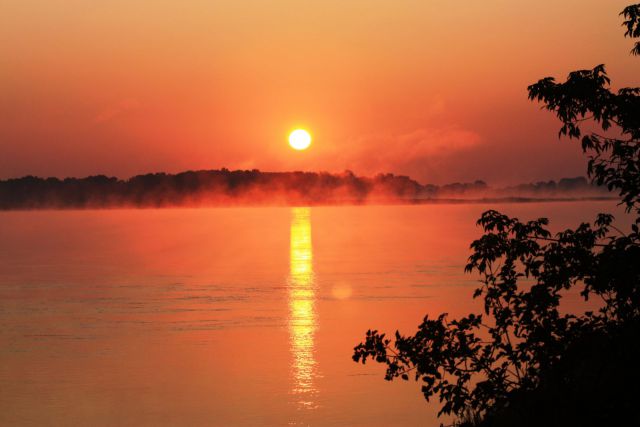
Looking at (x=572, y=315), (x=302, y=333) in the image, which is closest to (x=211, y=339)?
(x=302, y=333)

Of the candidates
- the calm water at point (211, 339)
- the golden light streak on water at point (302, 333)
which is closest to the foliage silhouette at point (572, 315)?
the calm water at point (211, 339)

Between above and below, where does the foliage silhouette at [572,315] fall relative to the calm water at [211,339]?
above

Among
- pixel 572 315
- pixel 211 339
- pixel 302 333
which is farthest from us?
pixel 302 333

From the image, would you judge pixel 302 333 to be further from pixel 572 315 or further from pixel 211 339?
pixel 572 315

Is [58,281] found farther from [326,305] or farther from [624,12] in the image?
[624,12]

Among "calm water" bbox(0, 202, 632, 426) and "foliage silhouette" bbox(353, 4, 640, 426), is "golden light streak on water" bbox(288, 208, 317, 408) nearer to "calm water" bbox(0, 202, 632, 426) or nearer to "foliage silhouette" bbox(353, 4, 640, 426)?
"calm water" bbox(0, 202, 632, 426)

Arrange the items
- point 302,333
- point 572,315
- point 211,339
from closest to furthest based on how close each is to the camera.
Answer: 1. point 572,315
2. point 211,339
3. point 302,333

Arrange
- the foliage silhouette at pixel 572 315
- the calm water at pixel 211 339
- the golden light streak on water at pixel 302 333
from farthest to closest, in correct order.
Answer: the golden light streak on water at pixel 302 333 → the calm water at pixel 211 339 → the foliage silhouette at pixel 572 315

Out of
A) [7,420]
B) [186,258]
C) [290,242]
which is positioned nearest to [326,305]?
[7,420]

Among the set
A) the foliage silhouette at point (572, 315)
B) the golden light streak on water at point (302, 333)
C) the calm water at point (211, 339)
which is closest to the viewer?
the foliage silhouette at point (572, 315)

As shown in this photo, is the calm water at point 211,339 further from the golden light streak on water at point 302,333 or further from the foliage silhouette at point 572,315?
the foliage silhouette at point 572,315

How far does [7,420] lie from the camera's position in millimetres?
23016

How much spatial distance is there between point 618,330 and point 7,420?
16754 mm

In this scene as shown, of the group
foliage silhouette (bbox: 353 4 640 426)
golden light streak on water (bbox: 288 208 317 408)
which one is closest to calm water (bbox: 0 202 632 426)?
golden light streak on water (bbox: 288 208 317 408)
